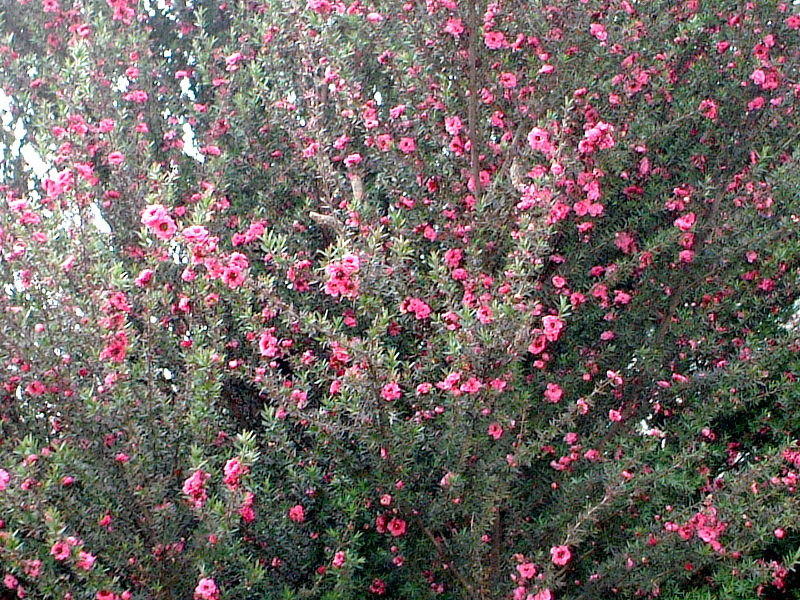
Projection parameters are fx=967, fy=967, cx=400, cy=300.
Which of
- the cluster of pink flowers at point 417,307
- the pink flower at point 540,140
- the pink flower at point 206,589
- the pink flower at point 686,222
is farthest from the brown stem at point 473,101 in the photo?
the pink flower at point 206,589

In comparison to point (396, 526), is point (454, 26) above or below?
above

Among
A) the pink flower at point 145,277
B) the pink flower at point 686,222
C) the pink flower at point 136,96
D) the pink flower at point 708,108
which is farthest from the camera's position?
the pink flower at point 136,96

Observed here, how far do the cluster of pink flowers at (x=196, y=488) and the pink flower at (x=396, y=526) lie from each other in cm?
79

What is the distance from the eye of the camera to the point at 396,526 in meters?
3.61

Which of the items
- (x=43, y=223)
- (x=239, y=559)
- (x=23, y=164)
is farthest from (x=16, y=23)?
(x=239, y=559)

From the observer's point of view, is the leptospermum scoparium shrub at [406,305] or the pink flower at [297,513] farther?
the pink flower at [297,513]

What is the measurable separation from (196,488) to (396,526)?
0.89 meters

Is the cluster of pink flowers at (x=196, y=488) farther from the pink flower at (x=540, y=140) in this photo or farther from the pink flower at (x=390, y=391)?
the pink flower at (x=540, y=140)

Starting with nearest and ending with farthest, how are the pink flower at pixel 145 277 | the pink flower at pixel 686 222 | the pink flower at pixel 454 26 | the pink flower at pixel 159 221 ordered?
the pink flower at pixel 159 221 → the pink flower at pixel 145 277 → the pink flower at pixel 686 222 → the pink flower at pixel 454 26

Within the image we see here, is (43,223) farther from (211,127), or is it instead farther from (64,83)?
(211,127)

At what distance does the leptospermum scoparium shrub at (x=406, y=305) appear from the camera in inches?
128

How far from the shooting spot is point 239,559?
3352 mm

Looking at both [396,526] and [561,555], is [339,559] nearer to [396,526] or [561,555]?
[396,526]

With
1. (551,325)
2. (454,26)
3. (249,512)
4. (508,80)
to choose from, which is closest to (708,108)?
(508,80)
